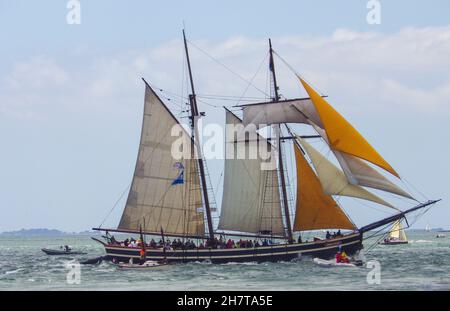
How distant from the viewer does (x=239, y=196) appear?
211 ft

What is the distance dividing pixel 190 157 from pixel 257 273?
41.8ft

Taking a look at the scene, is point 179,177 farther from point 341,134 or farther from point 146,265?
point 341,134

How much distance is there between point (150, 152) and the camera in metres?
63.1

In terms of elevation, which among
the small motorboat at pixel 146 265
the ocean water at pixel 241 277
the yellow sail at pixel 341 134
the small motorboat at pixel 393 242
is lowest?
the ocean water at pixel 241 277

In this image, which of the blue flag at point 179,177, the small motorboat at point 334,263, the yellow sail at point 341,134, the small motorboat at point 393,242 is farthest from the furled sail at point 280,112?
the small motorboat at point 393,242

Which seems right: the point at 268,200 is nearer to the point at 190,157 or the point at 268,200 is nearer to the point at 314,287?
the point at 190,157


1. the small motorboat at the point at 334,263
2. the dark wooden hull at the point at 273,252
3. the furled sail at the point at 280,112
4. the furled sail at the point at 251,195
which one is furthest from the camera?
the furled sail at the point at 251,195

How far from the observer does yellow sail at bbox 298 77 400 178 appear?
2203 inches

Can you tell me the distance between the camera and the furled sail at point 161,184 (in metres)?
63.2

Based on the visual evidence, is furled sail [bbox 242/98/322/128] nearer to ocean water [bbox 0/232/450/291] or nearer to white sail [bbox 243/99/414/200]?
white sail [bbox 243/99/414/200]

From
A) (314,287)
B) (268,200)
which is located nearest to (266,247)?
(268,200)

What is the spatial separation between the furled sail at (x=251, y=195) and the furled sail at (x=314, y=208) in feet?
7.90

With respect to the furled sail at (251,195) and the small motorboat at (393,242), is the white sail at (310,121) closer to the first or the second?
the furled sail at (251,195)
